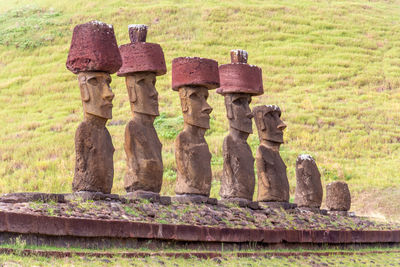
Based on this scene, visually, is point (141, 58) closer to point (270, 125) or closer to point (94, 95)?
point (94, 95)

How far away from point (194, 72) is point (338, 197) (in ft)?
18.8

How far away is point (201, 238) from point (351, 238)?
4.28 metres

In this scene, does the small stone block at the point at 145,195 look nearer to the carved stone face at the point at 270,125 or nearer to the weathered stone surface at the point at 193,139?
the weathered stone surface at the point at 193,139

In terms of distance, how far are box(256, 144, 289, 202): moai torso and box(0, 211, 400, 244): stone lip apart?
1.25 metres

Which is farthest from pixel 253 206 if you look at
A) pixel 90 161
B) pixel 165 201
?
pixel 90 161

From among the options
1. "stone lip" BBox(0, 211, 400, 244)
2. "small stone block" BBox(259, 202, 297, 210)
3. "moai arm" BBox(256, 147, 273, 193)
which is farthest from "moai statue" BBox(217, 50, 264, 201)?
"stone lip" BBox(0, 211, 400, 244)

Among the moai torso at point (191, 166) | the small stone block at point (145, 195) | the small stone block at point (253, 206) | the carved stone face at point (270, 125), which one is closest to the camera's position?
the small stone block at point (145, 195)

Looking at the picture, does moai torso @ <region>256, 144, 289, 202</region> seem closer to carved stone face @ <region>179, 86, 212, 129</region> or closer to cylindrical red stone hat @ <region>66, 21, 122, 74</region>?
carved stone face @ <region>179, 86, 212, 129</region>

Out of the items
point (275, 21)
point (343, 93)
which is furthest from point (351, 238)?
point (275, 21)

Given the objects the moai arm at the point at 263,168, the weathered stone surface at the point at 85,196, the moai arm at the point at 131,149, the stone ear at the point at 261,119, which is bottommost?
the weathered stone surface at the point at 85,196

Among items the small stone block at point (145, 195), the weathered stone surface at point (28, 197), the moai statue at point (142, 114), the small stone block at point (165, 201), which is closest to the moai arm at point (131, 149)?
the moai statue at point (142, 114)

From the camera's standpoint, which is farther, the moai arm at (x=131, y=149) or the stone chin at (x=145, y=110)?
the stone chin at (x=145, y=110)

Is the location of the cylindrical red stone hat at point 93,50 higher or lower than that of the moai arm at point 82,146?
higher

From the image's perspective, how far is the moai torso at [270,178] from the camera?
12727 millimetres
